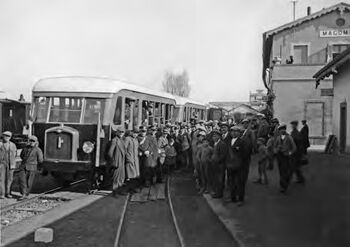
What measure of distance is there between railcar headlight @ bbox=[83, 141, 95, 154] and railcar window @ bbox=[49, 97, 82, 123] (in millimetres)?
673

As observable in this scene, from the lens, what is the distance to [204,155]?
1234cm

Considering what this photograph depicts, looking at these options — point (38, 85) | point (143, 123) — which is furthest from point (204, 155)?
point (38, 85)

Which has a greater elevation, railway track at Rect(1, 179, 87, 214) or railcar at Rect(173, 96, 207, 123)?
railcar at Rect(173, 96, 207, 123)

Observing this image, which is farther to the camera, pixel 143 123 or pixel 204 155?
pixel 143 123

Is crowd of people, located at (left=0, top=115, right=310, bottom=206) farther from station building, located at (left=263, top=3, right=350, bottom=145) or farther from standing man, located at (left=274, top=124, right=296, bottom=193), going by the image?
station building, located at (left=263, top=3, right=350, bottom=145)

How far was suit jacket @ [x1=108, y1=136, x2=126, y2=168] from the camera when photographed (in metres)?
12.0

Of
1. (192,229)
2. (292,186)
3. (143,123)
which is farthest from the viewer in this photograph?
(143,123)

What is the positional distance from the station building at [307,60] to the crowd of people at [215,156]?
12596 millimetres

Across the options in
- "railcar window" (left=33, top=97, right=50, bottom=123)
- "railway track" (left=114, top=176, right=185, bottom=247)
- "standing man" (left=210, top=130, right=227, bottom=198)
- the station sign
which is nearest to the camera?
"railway track" (left=114, top=176, right=185, bottom=247)

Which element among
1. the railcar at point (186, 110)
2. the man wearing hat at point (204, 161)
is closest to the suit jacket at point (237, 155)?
the man wearing hat at point (204, 161)

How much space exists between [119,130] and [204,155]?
7.22 ft

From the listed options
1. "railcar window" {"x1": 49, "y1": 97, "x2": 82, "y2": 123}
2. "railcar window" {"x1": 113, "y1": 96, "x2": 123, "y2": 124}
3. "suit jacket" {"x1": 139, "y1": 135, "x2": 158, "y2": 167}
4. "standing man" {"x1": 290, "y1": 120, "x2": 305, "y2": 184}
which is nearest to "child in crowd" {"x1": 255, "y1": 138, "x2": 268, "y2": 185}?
"standing man" {"x1": 290, "y1": 120, "x2": 305, "y2": 184}

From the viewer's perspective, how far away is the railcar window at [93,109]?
40.8 feet

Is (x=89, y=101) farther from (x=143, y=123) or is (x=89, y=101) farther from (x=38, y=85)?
(x=143, y=123)
